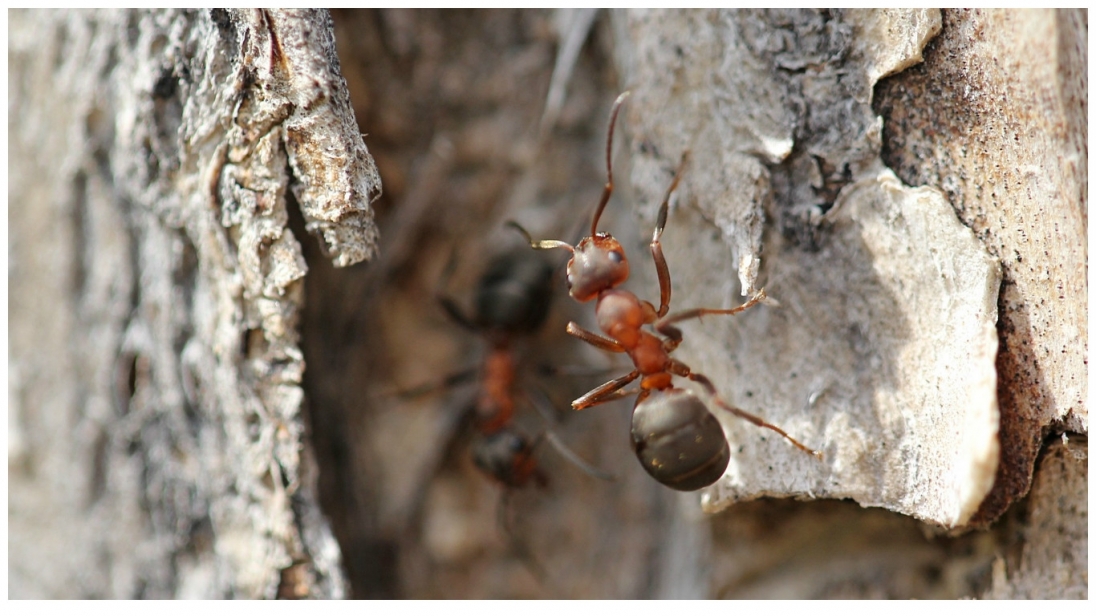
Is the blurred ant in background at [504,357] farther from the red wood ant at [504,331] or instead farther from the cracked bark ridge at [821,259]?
the cracked bark ridge at [821,259]

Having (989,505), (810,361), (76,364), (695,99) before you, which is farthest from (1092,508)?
(76,364)

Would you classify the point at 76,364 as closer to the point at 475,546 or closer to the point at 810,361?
the point at 475,546

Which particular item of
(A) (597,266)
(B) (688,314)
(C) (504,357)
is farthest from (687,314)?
(C) (504,357)

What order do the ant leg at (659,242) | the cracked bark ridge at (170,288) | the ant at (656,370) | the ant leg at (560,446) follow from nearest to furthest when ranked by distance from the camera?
the cracked bark ridge at (170,288)
the ant at (656,370)
the ant leg at (659,242)
the ant leg at (560,446)

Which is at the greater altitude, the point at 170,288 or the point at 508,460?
the point at 170,288

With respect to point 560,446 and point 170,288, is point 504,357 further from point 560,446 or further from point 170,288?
point 170,288

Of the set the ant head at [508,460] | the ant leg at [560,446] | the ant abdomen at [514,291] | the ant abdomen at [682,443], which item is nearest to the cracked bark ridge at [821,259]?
the ant abdomen at [682,443]
